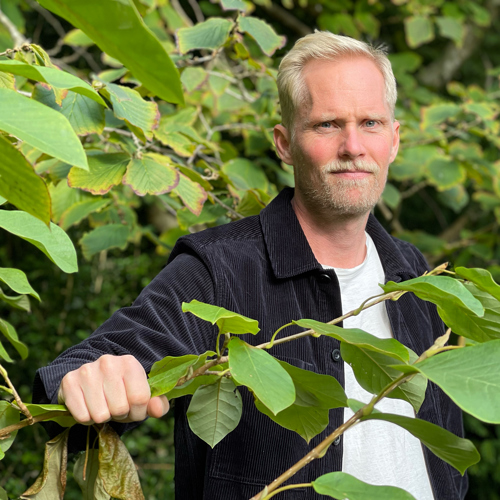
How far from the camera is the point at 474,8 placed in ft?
9.94

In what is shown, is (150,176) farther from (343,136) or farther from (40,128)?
(40,128)

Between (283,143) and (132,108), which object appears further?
(283,143)

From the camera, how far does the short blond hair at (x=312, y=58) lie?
120 cm

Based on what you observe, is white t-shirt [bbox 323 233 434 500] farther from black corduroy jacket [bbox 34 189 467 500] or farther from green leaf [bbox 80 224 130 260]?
green leaf [bbox 80 224 130 260]

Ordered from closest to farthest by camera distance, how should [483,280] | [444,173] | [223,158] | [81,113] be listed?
[483,280] < [81,113] < [223,158] < [444,173]

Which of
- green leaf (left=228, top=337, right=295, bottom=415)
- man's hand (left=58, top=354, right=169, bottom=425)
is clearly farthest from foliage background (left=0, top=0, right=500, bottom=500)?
green leaf (left=228, top=337, right=295, bottom=415)

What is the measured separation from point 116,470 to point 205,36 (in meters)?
0.95

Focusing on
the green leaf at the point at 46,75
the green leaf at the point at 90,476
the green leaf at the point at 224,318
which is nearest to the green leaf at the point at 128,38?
the green leaf at the point at 46,75

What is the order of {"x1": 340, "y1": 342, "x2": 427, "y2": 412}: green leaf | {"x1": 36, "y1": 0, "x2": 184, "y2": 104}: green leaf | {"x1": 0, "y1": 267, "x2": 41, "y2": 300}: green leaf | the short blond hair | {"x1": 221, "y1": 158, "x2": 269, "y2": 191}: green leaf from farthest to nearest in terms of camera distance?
{"x1": 221, "y1": 158, "x2": 269, "y2": 191}: green leaf < the short blond hair < {"x1": 0, "y1": 267, "x2": 41, "y2": 300}: green leaf < {"x1": 340, "y1": 342, "x2": 427, "y2": 412}: green leaf < {"x1": 36, "y1": 0, "x2": 184, "y2": 104}: green leaf

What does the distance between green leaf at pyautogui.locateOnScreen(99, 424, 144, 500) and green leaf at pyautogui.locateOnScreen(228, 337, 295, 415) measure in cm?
22

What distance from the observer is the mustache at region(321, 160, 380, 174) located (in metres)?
1.14

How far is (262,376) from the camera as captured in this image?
18.1 inches

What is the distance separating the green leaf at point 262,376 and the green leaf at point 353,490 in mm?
63

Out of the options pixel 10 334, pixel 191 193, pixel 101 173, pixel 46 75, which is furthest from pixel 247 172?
pixel 46 75
